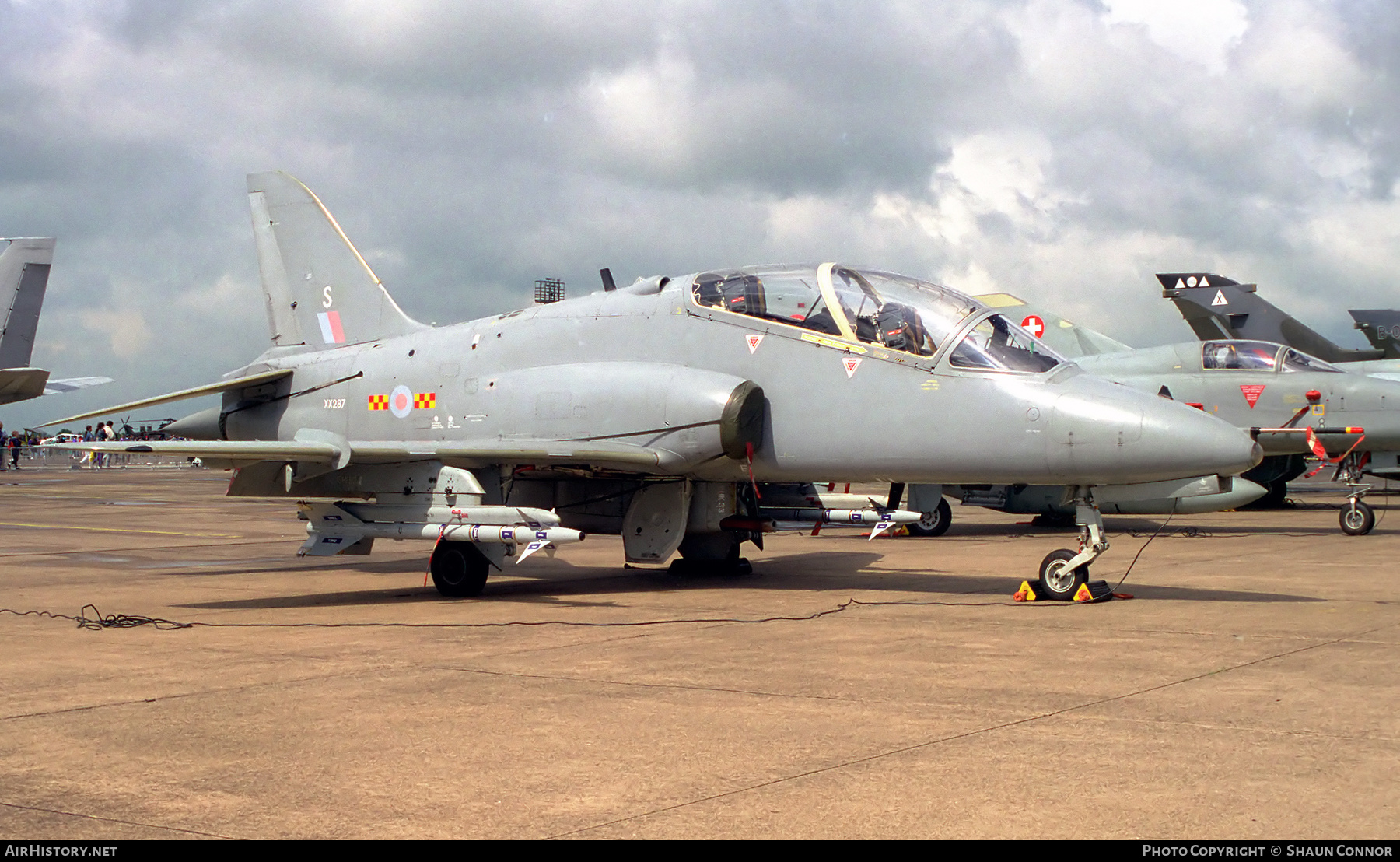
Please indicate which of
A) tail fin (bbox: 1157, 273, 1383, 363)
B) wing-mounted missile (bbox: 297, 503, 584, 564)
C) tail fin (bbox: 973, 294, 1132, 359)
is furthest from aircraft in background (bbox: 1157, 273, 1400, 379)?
wing-mounted missile (bbox: 297, 503, 584, 564)

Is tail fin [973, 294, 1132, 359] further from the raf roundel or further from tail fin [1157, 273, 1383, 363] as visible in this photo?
the raf roundel

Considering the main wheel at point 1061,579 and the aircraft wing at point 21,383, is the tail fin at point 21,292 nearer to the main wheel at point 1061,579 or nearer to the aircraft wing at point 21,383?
the aircraft wing at point 21,383

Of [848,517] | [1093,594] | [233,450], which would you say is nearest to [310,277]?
[233,450]

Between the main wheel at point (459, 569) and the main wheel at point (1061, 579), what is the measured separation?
508cm

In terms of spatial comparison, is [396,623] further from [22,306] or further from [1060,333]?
[22,306]

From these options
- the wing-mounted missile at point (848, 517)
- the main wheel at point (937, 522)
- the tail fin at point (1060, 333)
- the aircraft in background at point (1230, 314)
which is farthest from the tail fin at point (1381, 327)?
the wing-mounted missile at point (848, 517)

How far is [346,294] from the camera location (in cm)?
1497

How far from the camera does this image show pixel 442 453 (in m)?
11.3

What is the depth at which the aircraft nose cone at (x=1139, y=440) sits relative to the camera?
941 cm

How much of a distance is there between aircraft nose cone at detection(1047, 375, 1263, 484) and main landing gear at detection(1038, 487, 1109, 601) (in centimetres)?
36

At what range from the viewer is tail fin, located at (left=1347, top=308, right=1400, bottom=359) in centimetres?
3750

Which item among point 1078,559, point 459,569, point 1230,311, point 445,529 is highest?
point 1230,311

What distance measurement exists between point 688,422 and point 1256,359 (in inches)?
475
